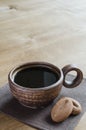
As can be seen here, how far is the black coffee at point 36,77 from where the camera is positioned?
1.97ft

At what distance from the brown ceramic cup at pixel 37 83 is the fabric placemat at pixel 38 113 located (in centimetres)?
2

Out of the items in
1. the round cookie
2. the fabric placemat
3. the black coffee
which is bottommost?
the fabric placemat

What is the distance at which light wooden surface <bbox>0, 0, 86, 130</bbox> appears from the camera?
86 centimetres

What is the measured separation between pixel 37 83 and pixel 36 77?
23 millimetres

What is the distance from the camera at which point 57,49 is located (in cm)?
94

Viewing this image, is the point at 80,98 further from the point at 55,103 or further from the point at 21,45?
the point at 21,45

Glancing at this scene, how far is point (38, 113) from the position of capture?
0.59 m

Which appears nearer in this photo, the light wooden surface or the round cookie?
the round cookie

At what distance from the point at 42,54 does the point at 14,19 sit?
382mm

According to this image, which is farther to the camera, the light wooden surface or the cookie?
the light wooden surface

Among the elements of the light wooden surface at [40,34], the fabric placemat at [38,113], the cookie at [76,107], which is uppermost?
the cookie at [76,107]

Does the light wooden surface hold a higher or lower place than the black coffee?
lower

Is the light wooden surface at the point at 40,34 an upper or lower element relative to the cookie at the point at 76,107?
lower

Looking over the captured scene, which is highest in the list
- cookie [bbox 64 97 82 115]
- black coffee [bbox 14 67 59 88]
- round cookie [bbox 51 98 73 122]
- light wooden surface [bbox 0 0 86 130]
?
black coffee [bbox 14 67 59 88]
